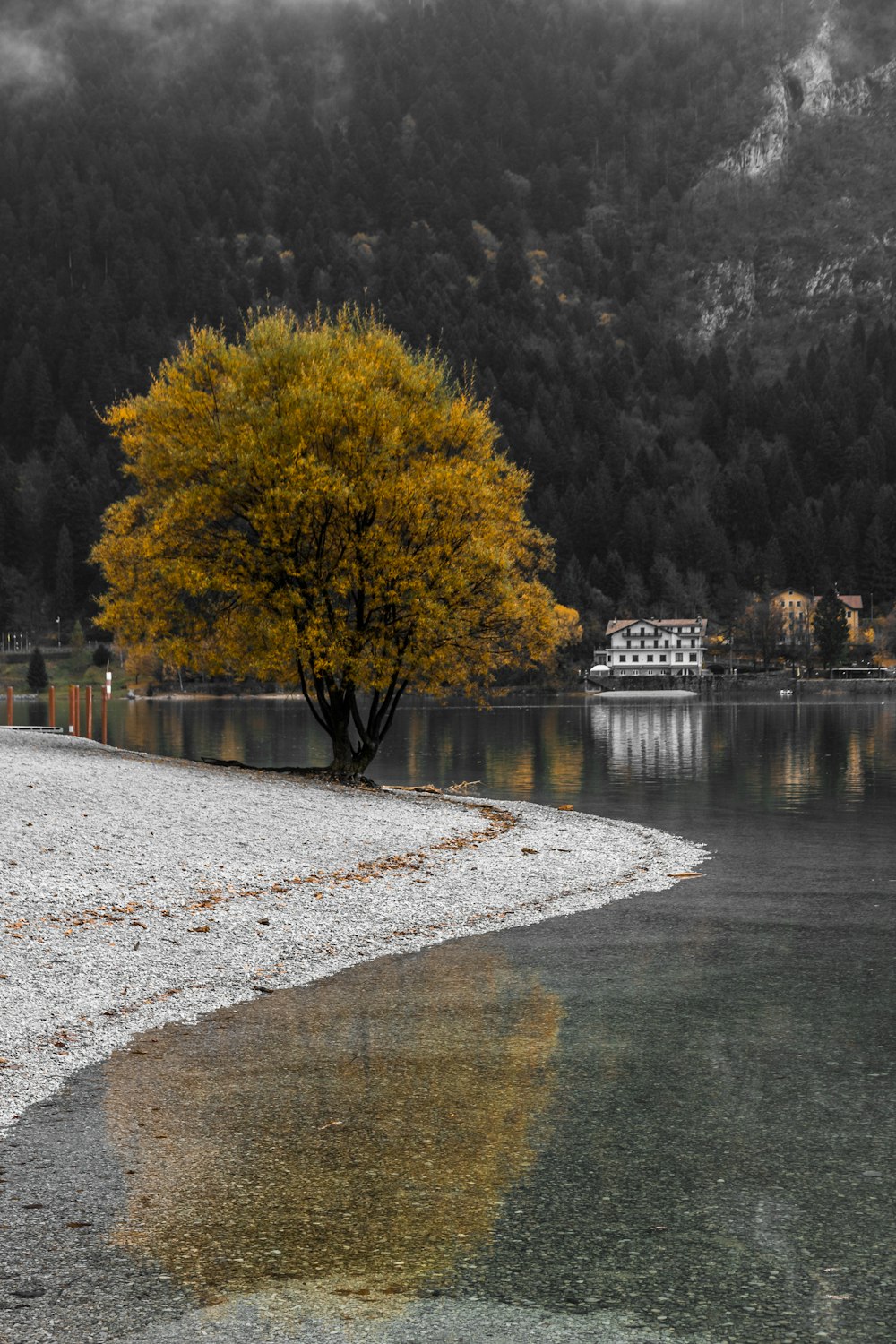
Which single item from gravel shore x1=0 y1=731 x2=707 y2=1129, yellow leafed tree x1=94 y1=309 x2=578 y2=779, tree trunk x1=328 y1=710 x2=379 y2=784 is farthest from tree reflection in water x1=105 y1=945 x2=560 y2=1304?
tree trunk x1=328 y1=710 x2=379 y2=784

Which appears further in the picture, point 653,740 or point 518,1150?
point 653,740

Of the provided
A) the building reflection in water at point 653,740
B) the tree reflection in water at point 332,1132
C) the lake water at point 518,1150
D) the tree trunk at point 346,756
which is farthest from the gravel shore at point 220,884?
the building reflection in water at point 653,740

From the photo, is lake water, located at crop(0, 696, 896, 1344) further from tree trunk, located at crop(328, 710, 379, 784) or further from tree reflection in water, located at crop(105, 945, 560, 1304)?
tree trunk, located at crop(328, 710, 379, 784)

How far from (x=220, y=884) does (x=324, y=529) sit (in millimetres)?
20558

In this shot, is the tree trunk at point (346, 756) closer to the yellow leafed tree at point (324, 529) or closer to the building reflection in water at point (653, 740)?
the yellow leafed tree at point (324, 529)

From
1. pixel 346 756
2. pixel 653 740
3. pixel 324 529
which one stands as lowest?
pixel 653 740

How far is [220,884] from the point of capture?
68.6 ft

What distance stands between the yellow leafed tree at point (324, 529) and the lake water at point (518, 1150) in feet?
71.3

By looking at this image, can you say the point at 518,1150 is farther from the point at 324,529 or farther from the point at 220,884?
the point at 324,529

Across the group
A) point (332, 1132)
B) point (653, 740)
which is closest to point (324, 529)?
point (332, 1132)

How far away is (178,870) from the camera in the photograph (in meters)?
21.6

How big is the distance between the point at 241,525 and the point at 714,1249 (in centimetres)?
3637

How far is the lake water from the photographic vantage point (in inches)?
278

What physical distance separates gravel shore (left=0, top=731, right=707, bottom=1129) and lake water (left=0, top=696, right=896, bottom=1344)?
2.86ft
